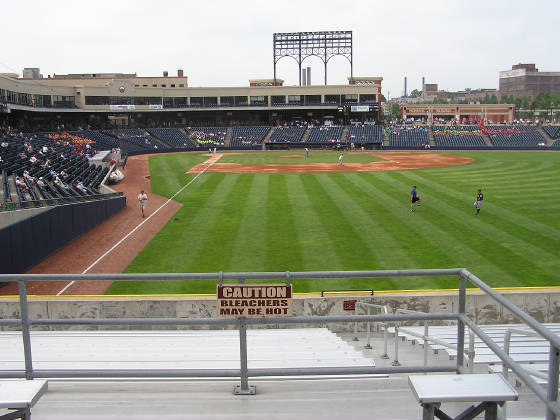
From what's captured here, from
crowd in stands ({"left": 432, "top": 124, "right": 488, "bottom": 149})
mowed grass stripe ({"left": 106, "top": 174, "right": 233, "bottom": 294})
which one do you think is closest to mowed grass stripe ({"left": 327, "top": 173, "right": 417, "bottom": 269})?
mowed grass stripe ({"left": 106, "top": 174, "right": 233, "bottom": 294})

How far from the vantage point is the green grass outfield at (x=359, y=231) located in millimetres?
18609

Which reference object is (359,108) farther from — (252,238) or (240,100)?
(252,238)

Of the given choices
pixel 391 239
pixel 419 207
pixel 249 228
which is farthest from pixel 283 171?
pixel 391 239

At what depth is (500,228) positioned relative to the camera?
2444cm

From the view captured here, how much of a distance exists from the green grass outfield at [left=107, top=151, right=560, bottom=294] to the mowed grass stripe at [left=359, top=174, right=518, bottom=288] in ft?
0.13

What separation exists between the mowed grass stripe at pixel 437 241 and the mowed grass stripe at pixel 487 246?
0.13 feet

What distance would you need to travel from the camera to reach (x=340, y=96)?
96.4 m

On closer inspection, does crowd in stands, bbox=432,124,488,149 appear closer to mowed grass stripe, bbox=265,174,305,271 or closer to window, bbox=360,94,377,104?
window, bbox=360,94,377,104

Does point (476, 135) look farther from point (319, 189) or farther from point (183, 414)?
point (183, 414)

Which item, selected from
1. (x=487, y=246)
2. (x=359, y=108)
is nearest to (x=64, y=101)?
(x=359, y=108)

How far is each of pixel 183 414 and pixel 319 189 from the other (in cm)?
3294

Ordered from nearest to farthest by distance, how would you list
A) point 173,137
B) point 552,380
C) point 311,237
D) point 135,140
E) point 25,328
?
point 552,380, point 25,328, point 311,237, point 135,140, point 173,137

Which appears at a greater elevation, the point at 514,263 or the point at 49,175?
the point at 49,175

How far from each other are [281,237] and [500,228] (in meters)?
10.2
